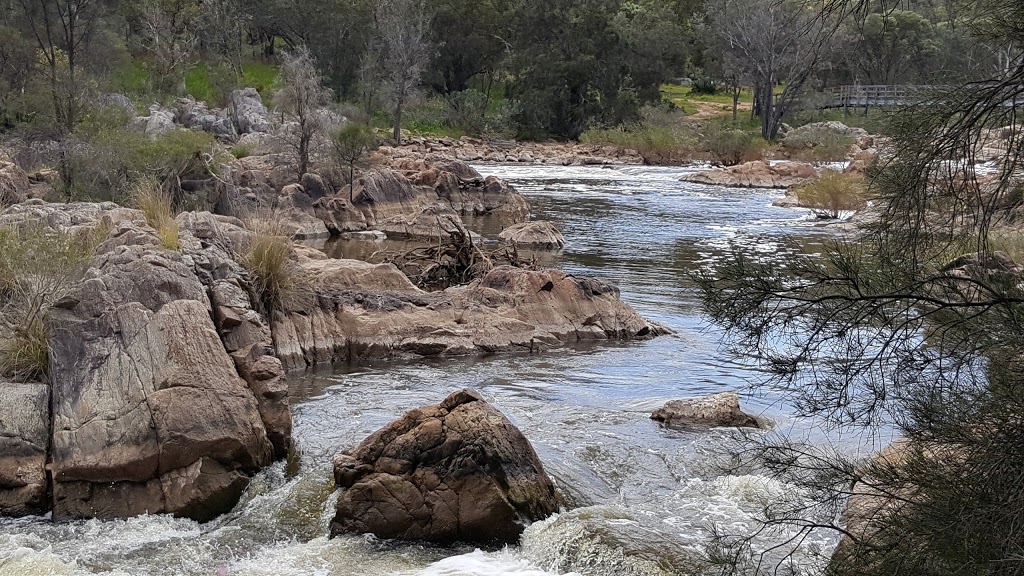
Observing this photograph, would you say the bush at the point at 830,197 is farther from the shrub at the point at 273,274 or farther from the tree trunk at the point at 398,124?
the tree trunk at the point at 398,124

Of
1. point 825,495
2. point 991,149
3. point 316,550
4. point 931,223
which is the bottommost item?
point 316,550

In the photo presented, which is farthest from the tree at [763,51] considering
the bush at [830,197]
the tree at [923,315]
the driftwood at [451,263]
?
the tree at [923,315]

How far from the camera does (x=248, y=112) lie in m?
42.9

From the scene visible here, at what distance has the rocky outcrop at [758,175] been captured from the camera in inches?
1452

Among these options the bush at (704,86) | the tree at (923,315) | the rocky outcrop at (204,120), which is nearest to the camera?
the tree at (923,315)

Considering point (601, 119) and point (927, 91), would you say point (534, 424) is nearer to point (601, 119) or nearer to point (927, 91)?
point (927, 91)

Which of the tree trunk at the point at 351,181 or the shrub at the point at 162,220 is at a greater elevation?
the shrub at the point at 162,220

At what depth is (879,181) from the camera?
4.37m

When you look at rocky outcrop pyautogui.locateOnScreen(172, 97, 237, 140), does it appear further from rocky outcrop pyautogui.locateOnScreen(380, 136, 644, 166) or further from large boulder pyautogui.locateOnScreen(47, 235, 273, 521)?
large boulder pyautogui.locateOnScreen(47, 235, 273, 521)

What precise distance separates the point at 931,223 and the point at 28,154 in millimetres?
21130

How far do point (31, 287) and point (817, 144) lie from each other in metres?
39.9

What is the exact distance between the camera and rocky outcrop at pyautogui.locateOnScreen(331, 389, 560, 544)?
21.9 ft

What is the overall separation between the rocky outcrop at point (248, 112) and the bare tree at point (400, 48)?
6.50 m

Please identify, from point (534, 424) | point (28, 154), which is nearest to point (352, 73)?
point (28, 154)
